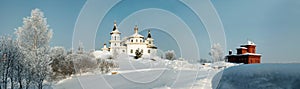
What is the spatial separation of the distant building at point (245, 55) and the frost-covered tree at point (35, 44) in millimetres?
43435

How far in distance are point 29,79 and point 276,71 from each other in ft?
62.3

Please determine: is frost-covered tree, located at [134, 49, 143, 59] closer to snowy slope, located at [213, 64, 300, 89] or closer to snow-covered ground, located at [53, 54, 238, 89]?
snow-covered ground, located at [53, 54, 238, 89]

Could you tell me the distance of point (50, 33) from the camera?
21.4 m

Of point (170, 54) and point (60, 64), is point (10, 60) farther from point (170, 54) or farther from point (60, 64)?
point (170, 54)

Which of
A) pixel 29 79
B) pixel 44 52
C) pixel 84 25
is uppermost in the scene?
pixel 84 25

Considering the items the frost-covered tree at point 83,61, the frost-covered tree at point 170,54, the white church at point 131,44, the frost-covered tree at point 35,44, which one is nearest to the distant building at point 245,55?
the frost-covered tree at point 170,54

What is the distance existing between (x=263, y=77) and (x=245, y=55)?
52.3 meters


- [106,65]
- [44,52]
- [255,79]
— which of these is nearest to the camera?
[255,79]

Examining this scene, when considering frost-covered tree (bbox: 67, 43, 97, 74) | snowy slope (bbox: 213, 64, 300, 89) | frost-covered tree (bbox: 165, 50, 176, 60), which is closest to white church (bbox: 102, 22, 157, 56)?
frost-covered tree (bbox: 165, 50, 176, 60)

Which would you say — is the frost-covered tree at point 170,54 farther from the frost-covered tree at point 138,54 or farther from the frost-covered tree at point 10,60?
the frost-covered tree at point 10,60

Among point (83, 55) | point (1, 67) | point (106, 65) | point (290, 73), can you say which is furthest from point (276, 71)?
point (106, 65)

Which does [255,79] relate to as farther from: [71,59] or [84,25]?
[71,59]

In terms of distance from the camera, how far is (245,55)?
184ft

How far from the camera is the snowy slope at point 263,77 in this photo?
615cm
